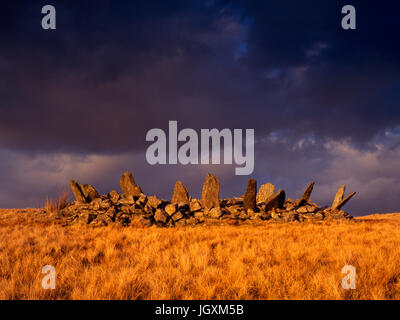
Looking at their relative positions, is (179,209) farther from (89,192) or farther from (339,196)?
(339,196)

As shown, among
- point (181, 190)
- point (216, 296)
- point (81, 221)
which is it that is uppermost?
point (181, 190)

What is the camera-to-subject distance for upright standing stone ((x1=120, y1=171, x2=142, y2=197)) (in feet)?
59.6

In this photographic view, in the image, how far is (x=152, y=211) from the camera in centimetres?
1644

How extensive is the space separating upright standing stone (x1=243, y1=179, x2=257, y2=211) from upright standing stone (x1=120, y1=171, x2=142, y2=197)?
22.3 feet

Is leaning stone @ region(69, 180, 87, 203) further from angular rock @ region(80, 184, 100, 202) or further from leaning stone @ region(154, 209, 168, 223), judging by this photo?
leaning stone @ region(154, 209, 168, 223)

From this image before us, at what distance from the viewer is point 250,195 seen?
690 inches

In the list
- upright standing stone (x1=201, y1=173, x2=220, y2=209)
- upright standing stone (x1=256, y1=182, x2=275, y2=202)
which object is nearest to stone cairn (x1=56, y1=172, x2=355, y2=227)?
upright standing stone (x1=201, y1=173, x2=220, y2=209)

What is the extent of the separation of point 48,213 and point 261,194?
14.8m

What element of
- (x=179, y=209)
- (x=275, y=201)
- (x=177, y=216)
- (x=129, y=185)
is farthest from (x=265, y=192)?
(x=129, y=185)

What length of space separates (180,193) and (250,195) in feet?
14.6

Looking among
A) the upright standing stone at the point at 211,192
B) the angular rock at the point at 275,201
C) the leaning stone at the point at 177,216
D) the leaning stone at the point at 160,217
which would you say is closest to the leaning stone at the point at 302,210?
the angular rock at the point at 275,201

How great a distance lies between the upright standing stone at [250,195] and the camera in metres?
17.3

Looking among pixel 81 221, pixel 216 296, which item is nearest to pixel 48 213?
pixel 81 221
